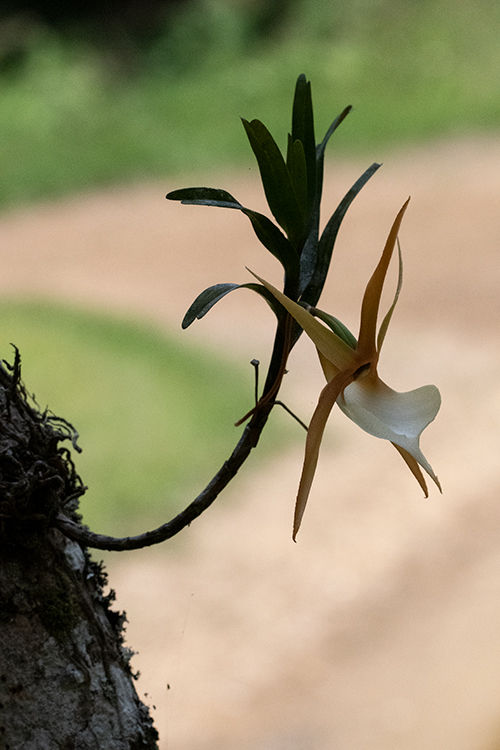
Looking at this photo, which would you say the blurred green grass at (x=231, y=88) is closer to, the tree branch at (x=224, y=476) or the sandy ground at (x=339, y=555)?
the sandy ground at (x=339, y=555)

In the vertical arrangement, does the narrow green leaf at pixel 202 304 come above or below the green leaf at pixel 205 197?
below

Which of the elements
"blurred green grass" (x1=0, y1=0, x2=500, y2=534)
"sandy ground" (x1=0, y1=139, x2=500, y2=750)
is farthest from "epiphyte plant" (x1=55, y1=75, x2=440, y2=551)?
"blurred green grass" (x1=0, y1=0, x2=500, y2=534)

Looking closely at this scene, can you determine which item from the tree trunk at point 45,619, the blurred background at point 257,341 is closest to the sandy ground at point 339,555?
the blurred background at point 257,341

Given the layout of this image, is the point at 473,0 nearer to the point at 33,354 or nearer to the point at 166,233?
the point at 166,233

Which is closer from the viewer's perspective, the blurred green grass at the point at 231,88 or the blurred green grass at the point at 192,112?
the blurred green grass at the point at 192,112

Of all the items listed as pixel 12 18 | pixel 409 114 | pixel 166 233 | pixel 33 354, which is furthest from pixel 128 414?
pixel 12 18

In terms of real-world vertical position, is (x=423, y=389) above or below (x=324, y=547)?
below

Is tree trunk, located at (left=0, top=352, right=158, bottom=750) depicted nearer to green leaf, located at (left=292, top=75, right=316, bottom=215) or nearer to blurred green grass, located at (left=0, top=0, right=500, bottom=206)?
green leaf, located at (left=292, top=75, right=316, bottom=215)
